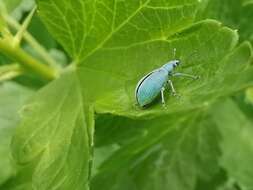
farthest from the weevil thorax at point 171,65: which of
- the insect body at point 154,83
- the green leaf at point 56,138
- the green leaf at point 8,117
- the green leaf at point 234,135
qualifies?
the green leaf at point 234,135

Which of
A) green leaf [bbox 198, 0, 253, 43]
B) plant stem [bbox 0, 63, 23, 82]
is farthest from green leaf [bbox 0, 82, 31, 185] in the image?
green leaf [bbox 198, 0, 253, 43]


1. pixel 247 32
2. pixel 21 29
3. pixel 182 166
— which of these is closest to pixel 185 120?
pixel 182 166

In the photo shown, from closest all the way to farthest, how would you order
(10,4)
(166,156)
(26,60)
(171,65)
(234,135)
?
(171,65), (26,60), (10,4), (166,156), (234,135)

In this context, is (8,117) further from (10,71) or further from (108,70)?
(108,70)

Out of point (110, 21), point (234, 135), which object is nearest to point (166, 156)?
point (234, 135)

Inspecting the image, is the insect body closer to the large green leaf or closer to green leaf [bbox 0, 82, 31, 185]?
the large green leaf

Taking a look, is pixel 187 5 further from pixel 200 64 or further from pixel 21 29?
pixel 21 29

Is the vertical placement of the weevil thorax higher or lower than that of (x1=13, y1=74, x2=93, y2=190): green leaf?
higher

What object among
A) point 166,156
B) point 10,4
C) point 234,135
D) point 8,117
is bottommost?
point 234,135
